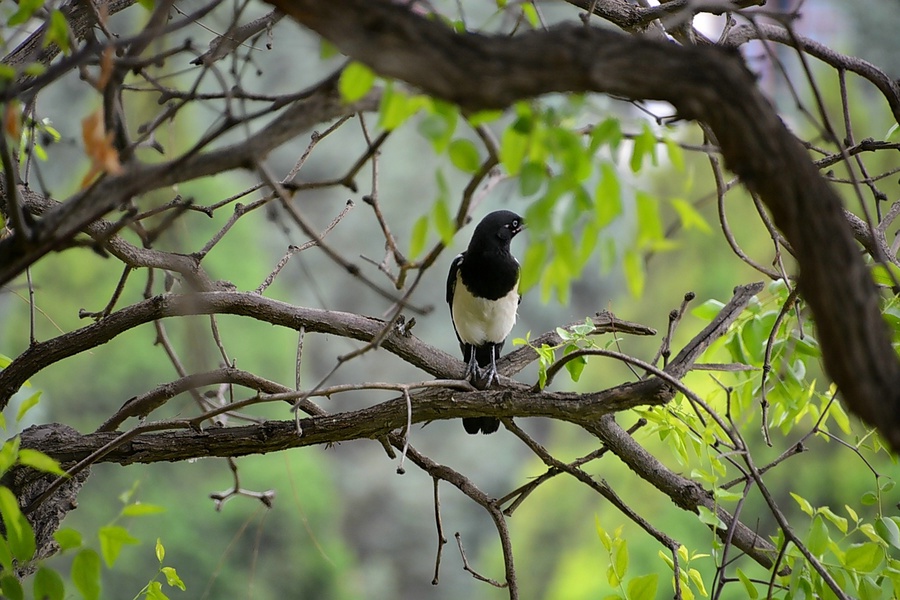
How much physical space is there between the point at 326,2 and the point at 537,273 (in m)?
0.31

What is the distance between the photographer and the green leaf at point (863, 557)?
1.22 metres

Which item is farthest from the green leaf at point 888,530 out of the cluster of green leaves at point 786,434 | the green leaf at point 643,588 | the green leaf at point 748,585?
the green leaf at point 643,588

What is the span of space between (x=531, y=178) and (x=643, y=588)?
30.8 inches

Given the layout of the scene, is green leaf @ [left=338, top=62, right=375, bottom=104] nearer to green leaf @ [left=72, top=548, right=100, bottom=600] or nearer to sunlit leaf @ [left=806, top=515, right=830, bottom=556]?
green leaf @ [left=72, top=548, right=100, bottom=600]

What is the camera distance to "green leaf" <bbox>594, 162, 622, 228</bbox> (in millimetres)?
749

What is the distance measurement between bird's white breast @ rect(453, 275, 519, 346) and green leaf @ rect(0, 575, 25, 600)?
1720 mm

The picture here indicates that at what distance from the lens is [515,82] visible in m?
0.74

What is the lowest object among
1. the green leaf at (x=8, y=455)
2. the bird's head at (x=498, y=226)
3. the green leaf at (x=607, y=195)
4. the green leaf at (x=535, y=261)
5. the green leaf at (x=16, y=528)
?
the green leaf at (x=16, y=528)

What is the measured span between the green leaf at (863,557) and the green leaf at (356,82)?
3.22ft

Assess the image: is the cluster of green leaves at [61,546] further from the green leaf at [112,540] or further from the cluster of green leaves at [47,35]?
the cluster of green leaves at [47,35]

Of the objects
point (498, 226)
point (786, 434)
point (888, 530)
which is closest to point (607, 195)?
point (888, 530)

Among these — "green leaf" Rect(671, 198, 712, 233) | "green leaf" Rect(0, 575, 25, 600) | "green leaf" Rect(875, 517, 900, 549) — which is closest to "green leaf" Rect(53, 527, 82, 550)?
"green leaf" Rect(0, 575, 25, 600)

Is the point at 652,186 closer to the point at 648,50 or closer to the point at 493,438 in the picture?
the point at 493,438

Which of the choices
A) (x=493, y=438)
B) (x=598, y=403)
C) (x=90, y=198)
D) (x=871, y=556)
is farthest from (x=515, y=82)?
(x=493, y=438)
